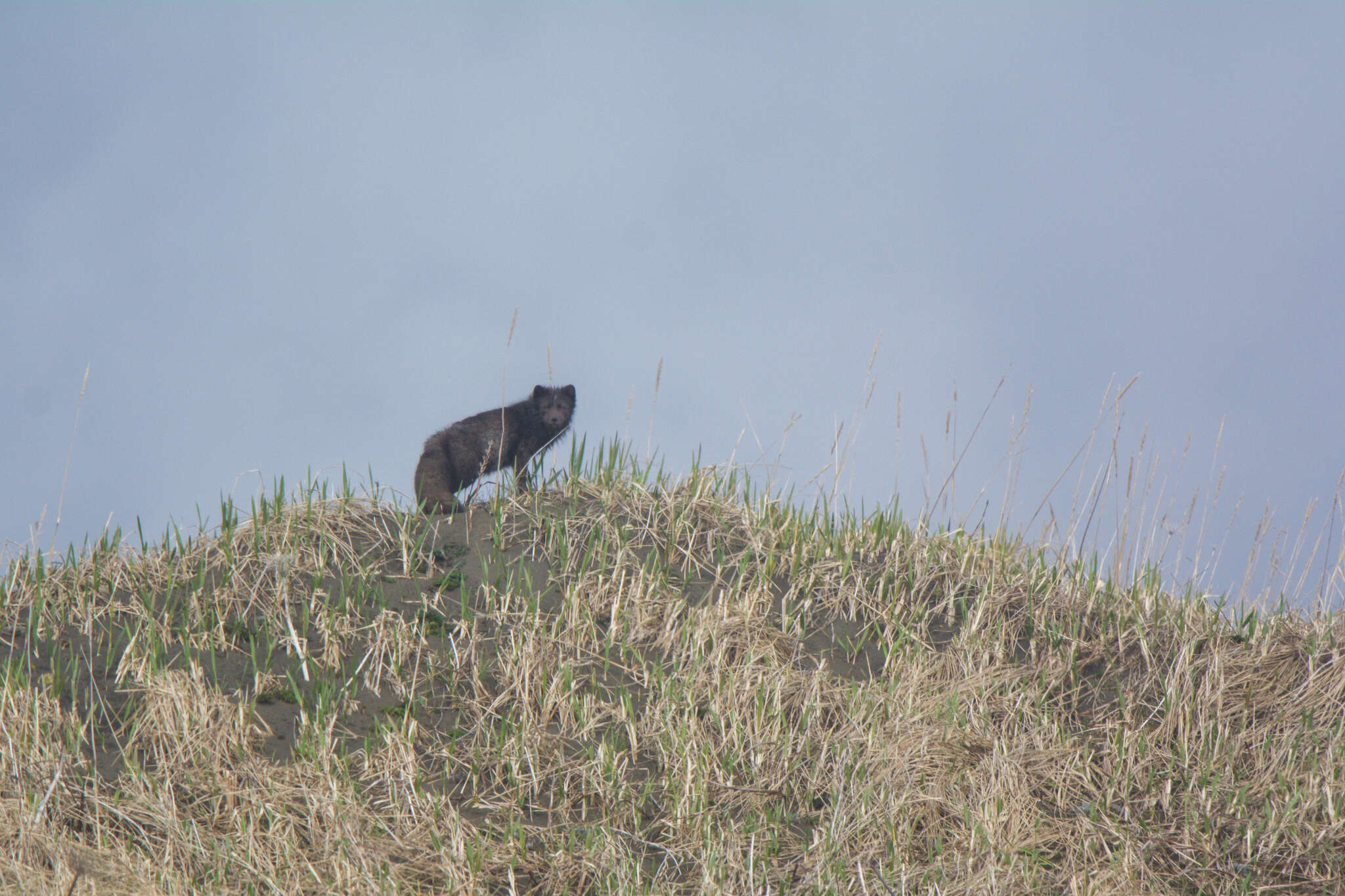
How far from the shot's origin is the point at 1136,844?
18.0ft

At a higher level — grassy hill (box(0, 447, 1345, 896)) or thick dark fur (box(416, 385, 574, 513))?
thick dark fur (box(416, 385, 574, 513))

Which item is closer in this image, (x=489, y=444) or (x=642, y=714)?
(x=642, y=714)

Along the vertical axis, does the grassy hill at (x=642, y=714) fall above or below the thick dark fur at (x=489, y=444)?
below

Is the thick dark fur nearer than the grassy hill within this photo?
No

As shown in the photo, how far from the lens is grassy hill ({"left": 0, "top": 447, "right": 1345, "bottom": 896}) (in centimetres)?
524

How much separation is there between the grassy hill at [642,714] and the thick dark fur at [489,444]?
1.52ft

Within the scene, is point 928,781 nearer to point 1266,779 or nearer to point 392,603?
point 1266,779

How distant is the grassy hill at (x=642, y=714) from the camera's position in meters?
5.24

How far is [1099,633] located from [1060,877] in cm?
230

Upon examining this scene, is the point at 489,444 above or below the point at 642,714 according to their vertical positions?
above

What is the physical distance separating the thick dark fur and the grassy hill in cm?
A: 46

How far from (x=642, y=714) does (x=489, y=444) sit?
10.1ft

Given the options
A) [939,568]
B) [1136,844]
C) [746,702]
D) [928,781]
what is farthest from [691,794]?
[939,568]

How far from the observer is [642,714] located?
246 inches
